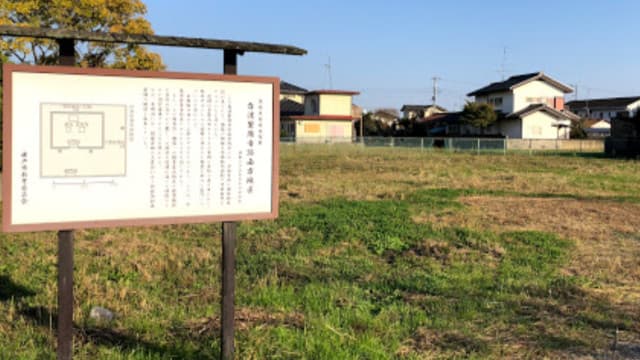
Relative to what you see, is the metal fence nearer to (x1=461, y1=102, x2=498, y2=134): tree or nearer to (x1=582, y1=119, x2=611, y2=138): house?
(x1=461, y1=102, x2=498, y2=134): tree

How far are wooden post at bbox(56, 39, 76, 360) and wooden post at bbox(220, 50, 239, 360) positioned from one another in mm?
796

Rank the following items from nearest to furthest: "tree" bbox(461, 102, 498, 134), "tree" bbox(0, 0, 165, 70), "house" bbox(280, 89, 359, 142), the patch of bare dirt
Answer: the patch of bare dirt < "tree" bbox(0, 0, 165, 70) < "tree" bbox(461, 102, 498, 134) < "house" bbox(280, 89, 359, 142)

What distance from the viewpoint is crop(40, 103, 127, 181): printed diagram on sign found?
2.72 metres

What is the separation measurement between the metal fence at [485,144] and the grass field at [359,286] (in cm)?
2322

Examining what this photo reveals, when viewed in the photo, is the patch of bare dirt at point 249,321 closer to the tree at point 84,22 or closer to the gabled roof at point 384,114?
the tree at point 84,22

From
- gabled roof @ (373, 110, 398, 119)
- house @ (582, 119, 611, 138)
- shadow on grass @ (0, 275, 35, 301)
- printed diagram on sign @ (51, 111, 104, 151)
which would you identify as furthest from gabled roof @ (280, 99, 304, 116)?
printed diagram on sign @ (51, 111, 104, 151)

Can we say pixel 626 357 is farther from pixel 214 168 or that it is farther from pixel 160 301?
pixel 160 301

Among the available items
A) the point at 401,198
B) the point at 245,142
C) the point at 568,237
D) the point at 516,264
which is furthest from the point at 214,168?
the point at 401,198

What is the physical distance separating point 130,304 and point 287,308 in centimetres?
126

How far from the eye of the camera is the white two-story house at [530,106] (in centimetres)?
4438

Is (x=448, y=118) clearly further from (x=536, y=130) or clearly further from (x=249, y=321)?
(x=249, y=321)

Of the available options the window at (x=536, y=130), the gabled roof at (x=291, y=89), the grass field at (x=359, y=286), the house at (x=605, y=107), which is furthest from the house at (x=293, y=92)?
the grass field at (x=359, y=286)

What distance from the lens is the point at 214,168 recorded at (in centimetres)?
306

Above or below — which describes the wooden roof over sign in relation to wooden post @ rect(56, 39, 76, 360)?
above
